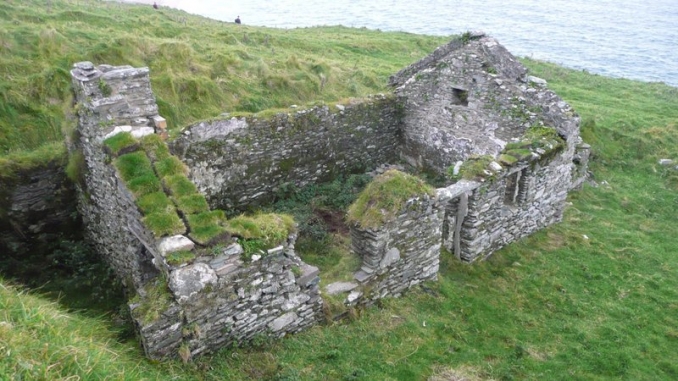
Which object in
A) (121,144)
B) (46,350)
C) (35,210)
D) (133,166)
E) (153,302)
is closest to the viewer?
(46,350)

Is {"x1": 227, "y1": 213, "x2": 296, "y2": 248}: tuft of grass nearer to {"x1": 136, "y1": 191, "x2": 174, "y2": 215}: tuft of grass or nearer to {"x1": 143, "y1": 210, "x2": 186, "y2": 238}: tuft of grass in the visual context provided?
{"x1": 143, "y1": 210, "x2": 186, "y2": 238}: tuft of grass

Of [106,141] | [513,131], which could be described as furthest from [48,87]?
[513,131]

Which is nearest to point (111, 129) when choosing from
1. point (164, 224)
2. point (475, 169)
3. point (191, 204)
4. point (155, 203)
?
point (155, 203)

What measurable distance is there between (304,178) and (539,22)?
Result: 6256 centimetres

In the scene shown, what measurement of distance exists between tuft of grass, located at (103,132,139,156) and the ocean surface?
4027 centimetres

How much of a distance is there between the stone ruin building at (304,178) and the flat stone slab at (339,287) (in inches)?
1.3

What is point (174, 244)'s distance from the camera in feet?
23.2

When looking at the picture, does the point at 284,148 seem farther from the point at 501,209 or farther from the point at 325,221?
the point at 501,209

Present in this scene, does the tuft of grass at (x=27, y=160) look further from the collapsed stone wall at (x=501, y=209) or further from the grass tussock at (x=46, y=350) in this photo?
the collapsed stone wall at (x=501, y=209)

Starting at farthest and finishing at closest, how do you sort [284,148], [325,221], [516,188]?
[284,148], [325,221], [516,188]

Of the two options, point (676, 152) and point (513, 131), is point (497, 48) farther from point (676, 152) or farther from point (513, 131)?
point (676, 152)

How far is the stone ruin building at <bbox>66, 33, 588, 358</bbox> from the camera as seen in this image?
7195 millimetres

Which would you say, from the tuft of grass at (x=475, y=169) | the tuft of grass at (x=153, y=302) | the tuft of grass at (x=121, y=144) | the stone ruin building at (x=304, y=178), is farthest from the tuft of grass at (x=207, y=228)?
the tuft of grass at (x=475, y=169)

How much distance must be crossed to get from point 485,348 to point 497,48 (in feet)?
28.2
